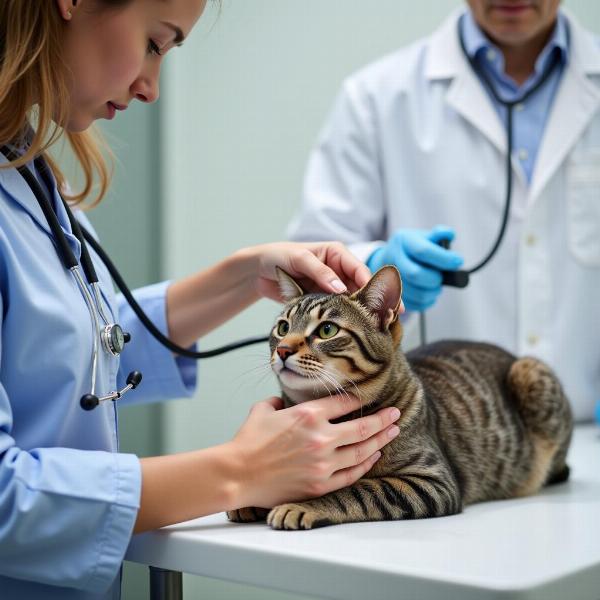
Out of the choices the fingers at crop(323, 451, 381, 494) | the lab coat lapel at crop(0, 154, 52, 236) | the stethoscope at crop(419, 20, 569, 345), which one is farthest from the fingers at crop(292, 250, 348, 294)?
the stethoscope at crop(419, 20, 569, 345)

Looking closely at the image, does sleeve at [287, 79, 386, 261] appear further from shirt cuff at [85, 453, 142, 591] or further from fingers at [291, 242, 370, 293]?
shirt cuff at [85, 453, 142, 591]

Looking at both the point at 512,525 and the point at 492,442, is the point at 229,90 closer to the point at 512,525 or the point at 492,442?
the point at 492,442

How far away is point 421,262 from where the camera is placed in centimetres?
135

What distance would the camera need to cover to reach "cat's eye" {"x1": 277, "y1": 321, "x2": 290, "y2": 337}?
1079 millimetres

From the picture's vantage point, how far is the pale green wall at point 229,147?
93.2 inches

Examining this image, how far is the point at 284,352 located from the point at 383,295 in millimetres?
160

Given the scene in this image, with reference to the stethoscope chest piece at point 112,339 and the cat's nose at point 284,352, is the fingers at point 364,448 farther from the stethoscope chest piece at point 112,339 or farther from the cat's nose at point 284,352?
the stethoscope chest piece at point 112,339

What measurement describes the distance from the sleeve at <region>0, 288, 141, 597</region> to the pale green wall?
1.58m

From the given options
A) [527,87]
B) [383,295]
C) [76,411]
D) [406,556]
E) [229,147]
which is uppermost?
[527,87]

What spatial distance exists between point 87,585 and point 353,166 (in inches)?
51.5

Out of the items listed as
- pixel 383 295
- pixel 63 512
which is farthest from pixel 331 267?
pixel 63 512

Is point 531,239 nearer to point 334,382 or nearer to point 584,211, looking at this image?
point 584,211

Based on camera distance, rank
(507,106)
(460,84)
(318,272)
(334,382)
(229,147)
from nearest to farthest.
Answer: (334,382) < (318,272) < (507,106) < (460,84) < (229,147)

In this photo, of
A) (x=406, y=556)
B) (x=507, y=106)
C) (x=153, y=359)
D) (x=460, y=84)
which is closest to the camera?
(x=406, y=556)
